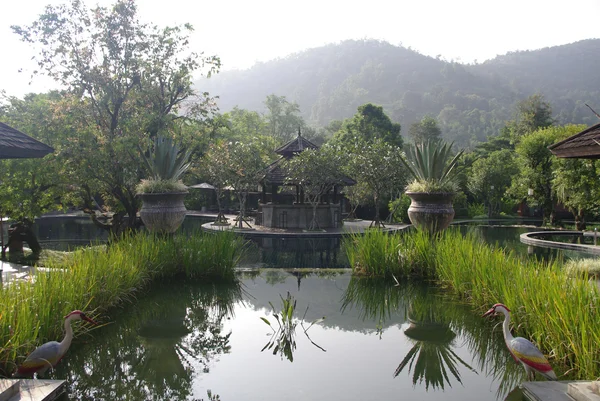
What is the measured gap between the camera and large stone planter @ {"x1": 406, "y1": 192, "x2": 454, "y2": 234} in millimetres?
8617

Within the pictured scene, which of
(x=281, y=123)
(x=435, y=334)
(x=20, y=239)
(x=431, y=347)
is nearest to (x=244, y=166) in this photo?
(x=20, y=239)

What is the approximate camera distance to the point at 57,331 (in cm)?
421

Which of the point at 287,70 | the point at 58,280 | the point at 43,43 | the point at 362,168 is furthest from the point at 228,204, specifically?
the point at 287,70

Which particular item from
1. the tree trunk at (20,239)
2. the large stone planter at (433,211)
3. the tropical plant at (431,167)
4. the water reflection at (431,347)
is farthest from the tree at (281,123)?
the water reflection at (431,347)

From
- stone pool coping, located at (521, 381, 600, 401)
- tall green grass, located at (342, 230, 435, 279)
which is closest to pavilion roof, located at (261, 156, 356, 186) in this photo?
tall green grass, located at (342, 230, 435, 279)

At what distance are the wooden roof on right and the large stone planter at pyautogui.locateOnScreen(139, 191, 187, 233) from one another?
628 cm

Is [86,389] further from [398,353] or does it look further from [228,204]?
[228,204]

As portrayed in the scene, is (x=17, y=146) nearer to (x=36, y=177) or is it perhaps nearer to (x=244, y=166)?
(x=36, y=177)

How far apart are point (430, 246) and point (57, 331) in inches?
222

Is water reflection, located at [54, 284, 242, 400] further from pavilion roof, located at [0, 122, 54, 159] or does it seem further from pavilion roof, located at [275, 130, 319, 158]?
pavilion roof, located at [275, 130, 319, 158]

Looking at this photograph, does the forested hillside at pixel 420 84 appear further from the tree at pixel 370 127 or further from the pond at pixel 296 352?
the pond at pixel 296 352

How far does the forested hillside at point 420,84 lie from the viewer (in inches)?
3297

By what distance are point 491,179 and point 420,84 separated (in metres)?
86.1

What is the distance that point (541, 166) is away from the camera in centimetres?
2105
